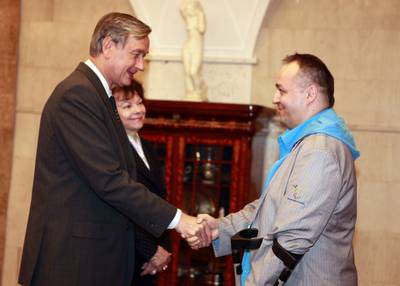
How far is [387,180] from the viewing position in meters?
5.24

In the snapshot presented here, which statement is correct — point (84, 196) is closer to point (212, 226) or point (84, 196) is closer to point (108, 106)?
point (108, 106)

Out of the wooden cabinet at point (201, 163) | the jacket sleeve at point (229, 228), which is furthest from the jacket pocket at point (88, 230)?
the wooden cabinet at point (201, 163)

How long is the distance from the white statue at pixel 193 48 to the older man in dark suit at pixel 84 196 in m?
2.32

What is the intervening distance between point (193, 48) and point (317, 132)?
2728mm

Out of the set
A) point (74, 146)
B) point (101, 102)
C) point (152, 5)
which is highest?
point (152, 5)

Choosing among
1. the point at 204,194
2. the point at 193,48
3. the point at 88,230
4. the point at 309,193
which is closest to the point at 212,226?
the point at 88,230

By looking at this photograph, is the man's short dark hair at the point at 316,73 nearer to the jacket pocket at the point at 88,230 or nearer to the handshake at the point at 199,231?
the handshake at the point at 199,231

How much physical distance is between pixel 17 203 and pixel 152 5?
2.20m

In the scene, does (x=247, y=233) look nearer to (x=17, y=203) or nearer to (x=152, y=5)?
(x=152, y=5)

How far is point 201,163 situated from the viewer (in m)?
4.93

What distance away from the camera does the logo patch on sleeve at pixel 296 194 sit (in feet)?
8.25

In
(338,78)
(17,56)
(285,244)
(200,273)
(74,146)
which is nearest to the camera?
(285,244)

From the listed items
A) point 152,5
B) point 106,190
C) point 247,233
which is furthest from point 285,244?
point 152,5

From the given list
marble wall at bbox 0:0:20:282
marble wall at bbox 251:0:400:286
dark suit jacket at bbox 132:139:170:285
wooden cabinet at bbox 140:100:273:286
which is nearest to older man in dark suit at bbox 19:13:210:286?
dark suit jacket at bbox 132:139:170:285
